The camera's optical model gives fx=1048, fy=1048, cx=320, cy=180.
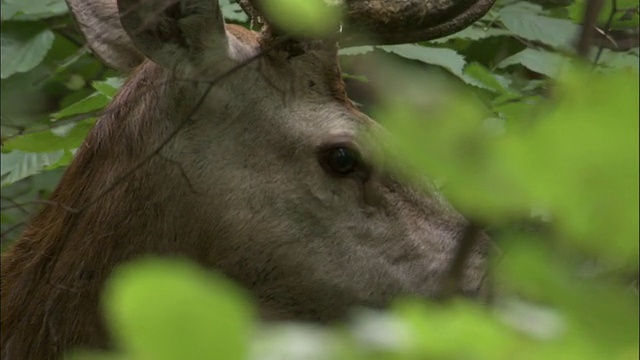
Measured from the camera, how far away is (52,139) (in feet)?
9.86

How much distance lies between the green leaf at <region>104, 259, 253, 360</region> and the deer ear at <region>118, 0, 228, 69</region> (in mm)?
2033

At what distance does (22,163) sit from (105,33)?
698 mm

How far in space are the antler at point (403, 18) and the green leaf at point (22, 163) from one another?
1.25 m

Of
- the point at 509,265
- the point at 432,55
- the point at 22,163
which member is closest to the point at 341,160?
the point at 432,55

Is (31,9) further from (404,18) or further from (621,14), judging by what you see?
(621,14)

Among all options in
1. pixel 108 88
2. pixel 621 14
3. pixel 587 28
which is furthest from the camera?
pixel 108 88

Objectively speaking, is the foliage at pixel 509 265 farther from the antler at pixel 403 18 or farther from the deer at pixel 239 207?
the deer at pixel 239 207

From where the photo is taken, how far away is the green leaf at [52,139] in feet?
9.66

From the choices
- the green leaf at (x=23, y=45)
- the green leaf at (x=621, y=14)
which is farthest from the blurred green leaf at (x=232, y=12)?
the green leaf at (x=621, y=14)

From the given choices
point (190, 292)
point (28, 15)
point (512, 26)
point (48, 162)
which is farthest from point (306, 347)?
point (28, 15)

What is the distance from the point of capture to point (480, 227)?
698 millimetres

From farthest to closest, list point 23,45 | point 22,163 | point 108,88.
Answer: point 23,45 → point 22,163 → point 108,88

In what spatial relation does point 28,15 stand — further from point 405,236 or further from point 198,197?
point 405,236

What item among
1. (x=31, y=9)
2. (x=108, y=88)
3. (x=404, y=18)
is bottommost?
(x=31, y=9)
